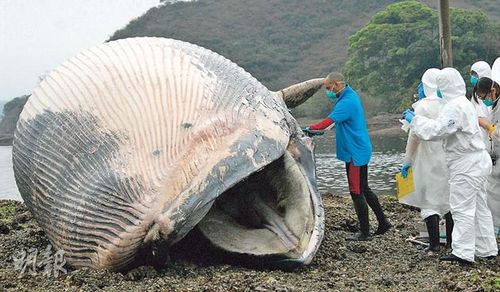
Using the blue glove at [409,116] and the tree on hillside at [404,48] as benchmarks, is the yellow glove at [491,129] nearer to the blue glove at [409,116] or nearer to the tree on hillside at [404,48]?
the blue glove at [409,116]

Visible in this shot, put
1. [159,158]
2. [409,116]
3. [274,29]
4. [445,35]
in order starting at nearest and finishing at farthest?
[159,158] → [409,116] → [445,35] → [274,29]

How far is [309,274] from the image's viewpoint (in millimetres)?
6371

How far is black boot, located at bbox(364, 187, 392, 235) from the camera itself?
8.62 metres

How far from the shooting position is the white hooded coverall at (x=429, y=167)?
7555 mm

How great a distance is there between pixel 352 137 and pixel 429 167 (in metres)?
0.93

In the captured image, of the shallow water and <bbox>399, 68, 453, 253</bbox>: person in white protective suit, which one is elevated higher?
<bbox>399, 68, 453, 253</bbox>: person in white protective suit

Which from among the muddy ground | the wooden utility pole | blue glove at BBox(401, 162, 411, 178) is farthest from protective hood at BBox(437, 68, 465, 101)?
the wooden utility pole

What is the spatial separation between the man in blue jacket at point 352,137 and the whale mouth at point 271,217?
143 cm

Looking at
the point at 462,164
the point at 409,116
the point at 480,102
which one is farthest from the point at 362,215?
the point at 480,102

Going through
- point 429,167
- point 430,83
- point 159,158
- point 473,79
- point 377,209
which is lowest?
point 377,209

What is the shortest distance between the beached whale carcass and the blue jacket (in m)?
1.03

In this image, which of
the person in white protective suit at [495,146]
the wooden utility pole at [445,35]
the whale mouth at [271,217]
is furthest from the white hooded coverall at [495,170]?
the wooden utility pole at [445,35]

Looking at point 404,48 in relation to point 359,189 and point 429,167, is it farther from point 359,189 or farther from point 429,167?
point 429,167

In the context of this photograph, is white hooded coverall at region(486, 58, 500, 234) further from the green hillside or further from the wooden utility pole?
the green hillside
